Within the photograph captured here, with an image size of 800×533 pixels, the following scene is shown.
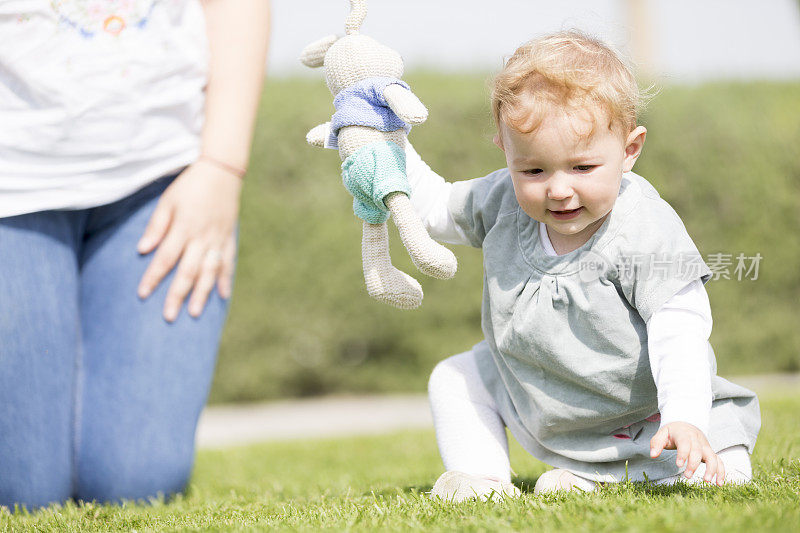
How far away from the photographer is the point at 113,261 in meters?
2.87

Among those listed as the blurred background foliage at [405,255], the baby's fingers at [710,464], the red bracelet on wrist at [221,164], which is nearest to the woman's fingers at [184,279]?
the red bracelet on wrist at [221,164]

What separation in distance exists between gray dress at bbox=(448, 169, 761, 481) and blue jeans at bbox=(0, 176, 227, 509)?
3.59 ft

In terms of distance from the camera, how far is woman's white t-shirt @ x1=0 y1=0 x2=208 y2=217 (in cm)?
265

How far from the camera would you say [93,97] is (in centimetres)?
273

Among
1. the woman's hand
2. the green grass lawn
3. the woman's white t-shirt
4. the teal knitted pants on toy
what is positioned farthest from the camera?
the woman's hand

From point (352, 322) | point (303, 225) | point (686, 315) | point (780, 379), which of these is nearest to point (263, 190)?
point (303, 225)

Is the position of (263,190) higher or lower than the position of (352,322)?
higher

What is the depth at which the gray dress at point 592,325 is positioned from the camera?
7.18 ft

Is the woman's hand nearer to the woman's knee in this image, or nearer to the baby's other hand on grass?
the woman's knee

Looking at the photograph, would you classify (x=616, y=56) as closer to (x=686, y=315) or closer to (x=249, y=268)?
(x=686, y=315)

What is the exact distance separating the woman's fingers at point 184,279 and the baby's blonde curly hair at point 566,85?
1202mm

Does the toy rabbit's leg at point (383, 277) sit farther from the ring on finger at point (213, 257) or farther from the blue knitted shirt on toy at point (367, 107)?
the ring on finger at point (213, 257)

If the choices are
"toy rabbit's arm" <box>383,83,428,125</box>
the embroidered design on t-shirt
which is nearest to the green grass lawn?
"toy rabbit's arm" <box>383,83,428,125</box>

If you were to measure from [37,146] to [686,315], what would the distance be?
1978mm
